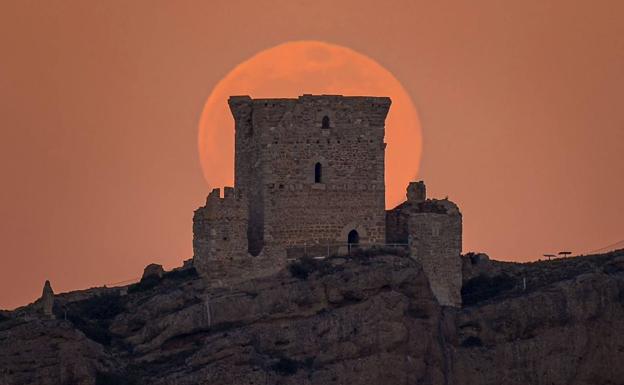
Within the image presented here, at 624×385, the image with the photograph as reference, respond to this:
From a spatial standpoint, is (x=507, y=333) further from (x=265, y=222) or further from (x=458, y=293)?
(x=265, y=222)

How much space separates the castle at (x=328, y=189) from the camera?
366 ft

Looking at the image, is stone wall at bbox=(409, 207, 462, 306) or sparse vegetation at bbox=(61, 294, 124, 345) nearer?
sparse vegetation at bbox=(61, 294, 124, 345)

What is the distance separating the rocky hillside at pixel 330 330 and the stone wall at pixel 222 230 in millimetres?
1295

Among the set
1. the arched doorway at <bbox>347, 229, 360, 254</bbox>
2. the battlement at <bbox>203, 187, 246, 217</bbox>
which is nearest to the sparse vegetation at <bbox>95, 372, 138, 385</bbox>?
the battlement at <bbox>203, 187, 246, 217</bbox>

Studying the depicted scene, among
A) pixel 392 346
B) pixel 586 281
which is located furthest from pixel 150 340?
pixel 586 281

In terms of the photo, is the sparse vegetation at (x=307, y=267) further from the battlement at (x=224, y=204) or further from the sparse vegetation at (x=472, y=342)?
the sparse vegetation at (x=472, y=342)

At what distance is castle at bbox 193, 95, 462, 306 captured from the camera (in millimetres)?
111438

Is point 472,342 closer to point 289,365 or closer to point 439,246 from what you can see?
point 439,246

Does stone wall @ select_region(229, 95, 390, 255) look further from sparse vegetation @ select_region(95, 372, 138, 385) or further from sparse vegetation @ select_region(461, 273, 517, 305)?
sparse vegetation @ select_region(95, 372, 138, 385)

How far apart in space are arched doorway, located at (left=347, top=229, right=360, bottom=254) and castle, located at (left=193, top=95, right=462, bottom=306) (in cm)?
5

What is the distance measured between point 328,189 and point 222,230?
247 inches

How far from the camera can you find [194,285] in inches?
4274

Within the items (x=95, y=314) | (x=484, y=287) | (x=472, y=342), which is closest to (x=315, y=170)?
(x=484, y=287)

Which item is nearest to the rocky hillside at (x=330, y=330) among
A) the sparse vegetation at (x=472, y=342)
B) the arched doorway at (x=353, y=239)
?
the sparse vegetation at (x=472, y=342)
